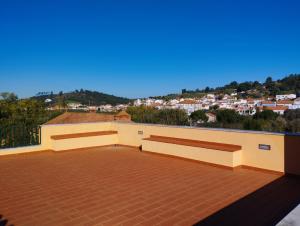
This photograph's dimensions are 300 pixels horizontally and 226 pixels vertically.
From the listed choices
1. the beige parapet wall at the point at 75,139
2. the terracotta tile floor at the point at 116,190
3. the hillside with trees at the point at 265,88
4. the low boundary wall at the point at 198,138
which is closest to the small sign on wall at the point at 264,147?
the low boundary wall at the point at 198,138

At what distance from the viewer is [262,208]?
408 cm

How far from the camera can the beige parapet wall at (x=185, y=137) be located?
6.27 meters

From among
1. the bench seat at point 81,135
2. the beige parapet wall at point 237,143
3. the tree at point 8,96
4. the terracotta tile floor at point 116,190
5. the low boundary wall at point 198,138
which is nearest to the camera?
the terracotta tile floor at point 116,190

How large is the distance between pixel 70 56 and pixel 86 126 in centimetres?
1510

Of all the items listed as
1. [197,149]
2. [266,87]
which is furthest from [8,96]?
[266,87]

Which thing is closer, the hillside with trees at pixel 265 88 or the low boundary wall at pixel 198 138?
the low boundary wall at pixel 198 138

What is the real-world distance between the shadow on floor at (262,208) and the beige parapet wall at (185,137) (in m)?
1.04

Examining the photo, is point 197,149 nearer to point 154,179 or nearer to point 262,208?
point 154,179

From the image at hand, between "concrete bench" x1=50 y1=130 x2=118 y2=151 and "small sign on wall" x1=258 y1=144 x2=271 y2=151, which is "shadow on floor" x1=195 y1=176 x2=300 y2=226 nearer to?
"small sign on wall" x1=258 y1=144 x2=271 y2=151

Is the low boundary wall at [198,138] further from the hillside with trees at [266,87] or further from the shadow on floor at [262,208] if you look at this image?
the hillside with trees at [266,87]

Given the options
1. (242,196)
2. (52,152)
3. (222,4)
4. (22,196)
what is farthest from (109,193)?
(222,4)

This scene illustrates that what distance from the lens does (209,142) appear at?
7676 mm

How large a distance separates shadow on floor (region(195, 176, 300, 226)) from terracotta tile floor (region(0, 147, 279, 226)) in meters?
0.18

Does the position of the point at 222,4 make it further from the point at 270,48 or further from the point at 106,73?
the point at 106,73
